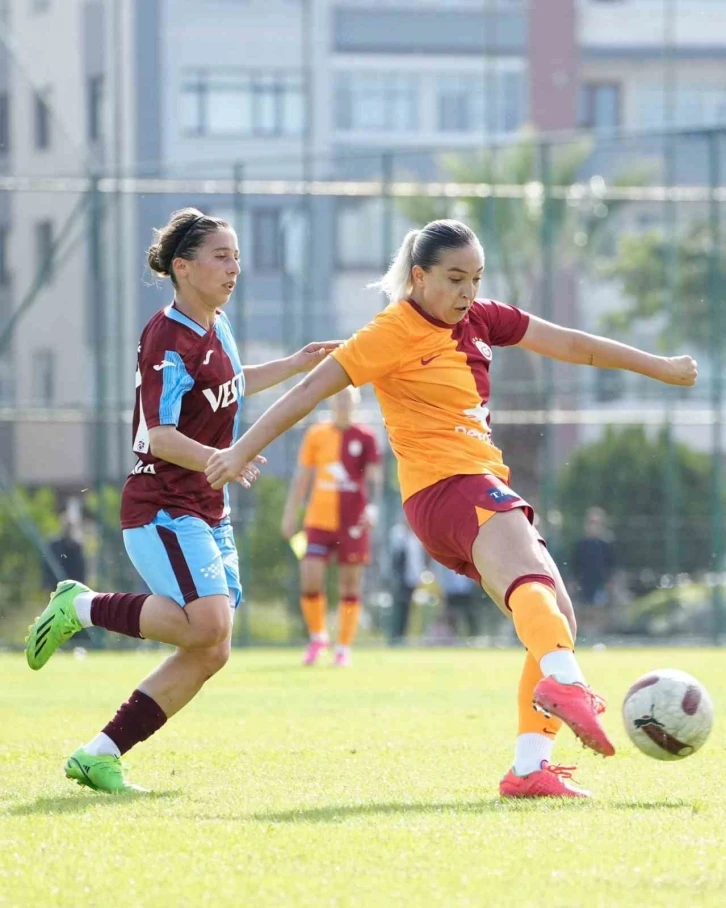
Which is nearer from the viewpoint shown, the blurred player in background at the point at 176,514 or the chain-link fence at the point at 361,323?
the blurred player in background at the point at 176,514

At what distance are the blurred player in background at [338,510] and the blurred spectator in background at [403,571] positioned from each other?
451 cm

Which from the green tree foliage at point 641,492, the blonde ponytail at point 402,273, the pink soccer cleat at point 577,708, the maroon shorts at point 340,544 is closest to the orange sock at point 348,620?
the maroon shorts at point 340,544

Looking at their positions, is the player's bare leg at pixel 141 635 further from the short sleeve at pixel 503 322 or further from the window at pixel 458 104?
the window at pixel 458 104

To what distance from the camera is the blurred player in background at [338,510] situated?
542 inches

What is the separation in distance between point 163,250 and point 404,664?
26.5 feet

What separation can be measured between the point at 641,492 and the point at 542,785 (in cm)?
1470

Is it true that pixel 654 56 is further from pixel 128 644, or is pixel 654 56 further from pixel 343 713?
pixel 343 713

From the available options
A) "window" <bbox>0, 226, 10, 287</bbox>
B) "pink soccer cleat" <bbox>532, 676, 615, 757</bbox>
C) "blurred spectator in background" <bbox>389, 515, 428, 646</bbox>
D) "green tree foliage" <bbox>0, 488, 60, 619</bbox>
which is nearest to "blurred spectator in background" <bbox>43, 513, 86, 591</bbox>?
"green tree foliage" <bbox>0, 488, 60, 619</bbox>

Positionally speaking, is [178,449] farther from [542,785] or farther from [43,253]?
[43,253]

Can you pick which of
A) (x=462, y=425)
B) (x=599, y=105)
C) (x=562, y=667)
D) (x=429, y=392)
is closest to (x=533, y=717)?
(x=562, y=667)

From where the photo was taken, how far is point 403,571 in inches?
739

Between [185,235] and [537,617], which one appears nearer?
[537,617]

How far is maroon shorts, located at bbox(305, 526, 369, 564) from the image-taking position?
1377cm

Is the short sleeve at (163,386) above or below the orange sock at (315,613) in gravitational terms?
above
